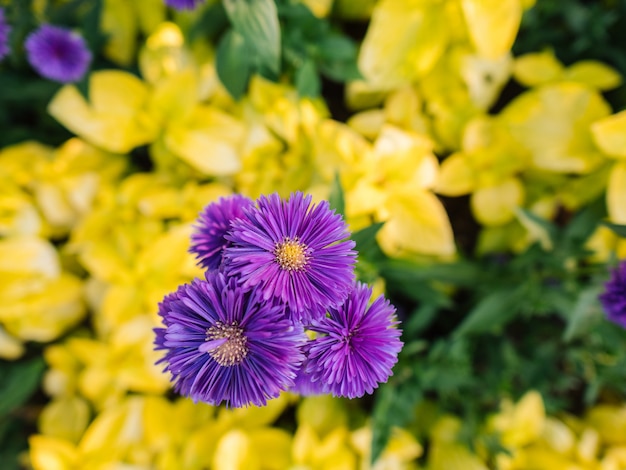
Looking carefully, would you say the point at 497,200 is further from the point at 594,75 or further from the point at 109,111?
the point at 109,111

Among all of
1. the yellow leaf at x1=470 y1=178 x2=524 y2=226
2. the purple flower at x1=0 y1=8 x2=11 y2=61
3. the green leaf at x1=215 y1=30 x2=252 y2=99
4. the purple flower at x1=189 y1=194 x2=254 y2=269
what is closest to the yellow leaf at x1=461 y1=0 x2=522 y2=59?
the yellow leaf at x1=470 y1=178 x2=524 y2=226

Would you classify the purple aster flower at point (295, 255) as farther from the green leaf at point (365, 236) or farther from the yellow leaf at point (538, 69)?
the yellow leaf at point (538, 69)

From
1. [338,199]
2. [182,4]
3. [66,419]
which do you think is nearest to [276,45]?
[182,4]

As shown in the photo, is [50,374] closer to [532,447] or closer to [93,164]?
[93,164]

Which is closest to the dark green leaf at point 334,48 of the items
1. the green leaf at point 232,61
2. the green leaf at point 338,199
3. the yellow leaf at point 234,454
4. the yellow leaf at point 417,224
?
the green leaf at point 232,61

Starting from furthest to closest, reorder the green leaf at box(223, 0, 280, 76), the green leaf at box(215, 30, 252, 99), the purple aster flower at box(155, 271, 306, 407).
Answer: the green leaf at box(215, 30, 252, 99), the green leaf at box(223, 0, 280, 76), the purple aster flower at box(155, 271, 306, 407)

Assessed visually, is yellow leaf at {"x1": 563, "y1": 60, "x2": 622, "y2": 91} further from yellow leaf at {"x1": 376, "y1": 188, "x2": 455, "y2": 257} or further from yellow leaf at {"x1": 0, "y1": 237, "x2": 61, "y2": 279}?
yellow leaf at {"x1": 0, "y1": 237, "x2": 61, "y2": 279}
